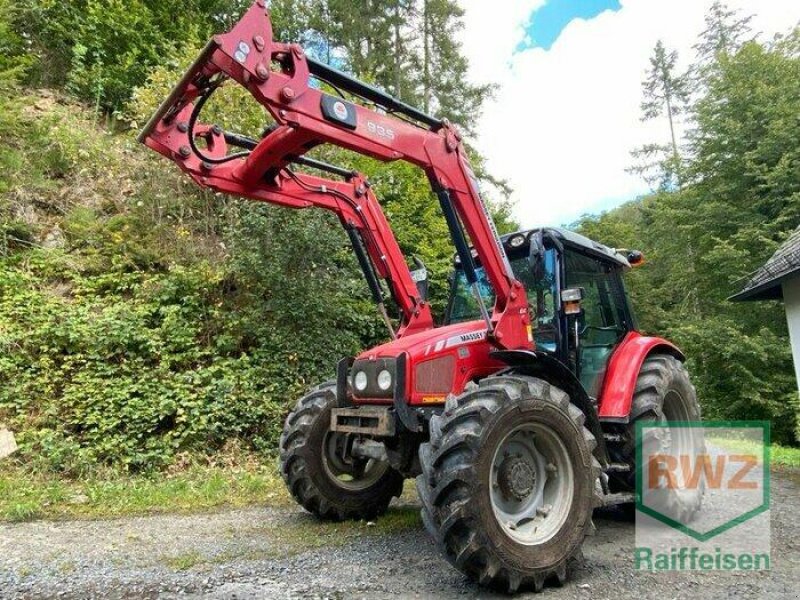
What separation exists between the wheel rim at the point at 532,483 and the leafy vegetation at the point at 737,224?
12282mm

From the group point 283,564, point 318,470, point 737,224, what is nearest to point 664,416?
point 318,470

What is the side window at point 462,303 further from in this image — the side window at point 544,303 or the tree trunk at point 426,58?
the tree trunk at point 426,58

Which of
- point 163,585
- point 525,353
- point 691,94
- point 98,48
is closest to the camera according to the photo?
point 163,585

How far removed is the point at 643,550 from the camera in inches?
151

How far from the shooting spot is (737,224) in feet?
50.6

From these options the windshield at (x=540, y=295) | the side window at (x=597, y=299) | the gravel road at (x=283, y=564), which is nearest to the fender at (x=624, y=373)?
the side window at (x=597, y=299)

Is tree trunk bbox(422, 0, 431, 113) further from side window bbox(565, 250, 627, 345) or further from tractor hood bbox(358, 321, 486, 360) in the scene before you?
tractor hood bbox(358, 321, 486, 360)

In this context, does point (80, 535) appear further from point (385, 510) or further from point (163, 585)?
point (385, 510)

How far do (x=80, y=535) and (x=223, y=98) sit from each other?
23.2ft

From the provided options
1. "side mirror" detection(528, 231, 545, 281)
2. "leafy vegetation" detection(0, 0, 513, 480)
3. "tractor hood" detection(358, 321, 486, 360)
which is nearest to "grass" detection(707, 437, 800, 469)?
"leafy vegetation" detection(0, 0, 513, 480)

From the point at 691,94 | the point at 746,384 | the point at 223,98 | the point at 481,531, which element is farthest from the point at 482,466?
the point at 691,94

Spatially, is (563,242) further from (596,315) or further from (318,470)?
(318,470)

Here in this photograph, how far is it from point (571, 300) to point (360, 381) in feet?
5.15

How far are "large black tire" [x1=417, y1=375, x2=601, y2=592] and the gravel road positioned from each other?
0.70 ft
